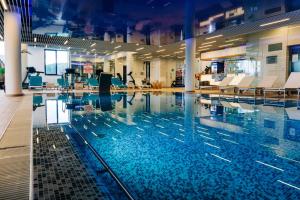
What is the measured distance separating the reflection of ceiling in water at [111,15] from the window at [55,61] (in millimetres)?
7687

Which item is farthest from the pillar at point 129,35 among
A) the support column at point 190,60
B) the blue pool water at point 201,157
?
the blue pool water at point 201,157

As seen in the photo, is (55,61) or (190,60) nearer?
(190,60)

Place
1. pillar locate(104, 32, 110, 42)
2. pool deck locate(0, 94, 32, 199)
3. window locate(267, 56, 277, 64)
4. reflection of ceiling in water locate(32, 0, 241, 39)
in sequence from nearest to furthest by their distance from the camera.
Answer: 1. pool deck locate(0, 94, 32, 199)
2. reflection of ceiling in water locate(32, 0, 241, 39)
3. window locate(267, 56, 277, 64)
4. pillar locate(104, 32, 110, 42)

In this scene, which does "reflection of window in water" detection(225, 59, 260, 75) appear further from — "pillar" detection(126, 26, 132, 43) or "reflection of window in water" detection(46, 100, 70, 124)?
"reflection of window in water" detection(46, 100, 70, 124)

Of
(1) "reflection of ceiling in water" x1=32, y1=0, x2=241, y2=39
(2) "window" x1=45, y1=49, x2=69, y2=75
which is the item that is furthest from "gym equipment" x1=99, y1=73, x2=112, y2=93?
(2) "window" x1=45, y1=49, x2=69, y2=75

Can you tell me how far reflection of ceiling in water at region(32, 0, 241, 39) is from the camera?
9.98m

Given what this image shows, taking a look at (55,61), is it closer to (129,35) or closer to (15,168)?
(129,35)

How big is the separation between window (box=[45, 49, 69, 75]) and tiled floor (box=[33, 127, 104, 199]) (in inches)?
822

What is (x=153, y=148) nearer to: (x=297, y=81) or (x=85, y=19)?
(x=297, y=81)

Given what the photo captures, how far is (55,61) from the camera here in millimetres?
22094

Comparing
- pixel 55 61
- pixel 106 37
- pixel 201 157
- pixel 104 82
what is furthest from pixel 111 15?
pixel 55 61

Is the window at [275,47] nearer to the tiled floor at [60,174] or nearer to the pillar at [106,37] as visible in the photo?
the pillar at [106,37]

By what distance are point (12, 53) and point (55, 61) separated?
13078 mm

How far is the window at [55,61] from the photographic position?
21.7 meters
